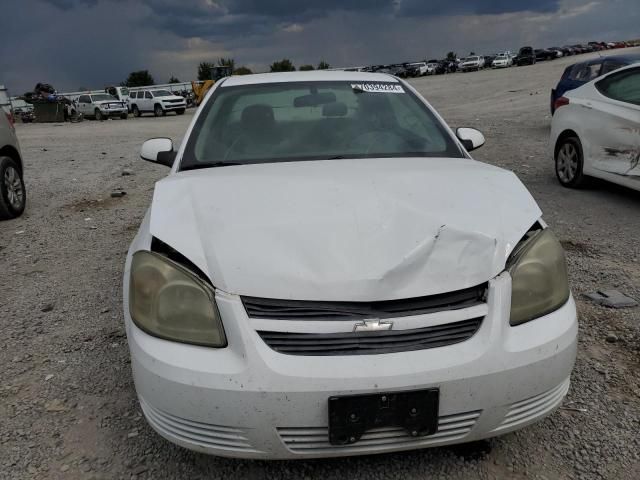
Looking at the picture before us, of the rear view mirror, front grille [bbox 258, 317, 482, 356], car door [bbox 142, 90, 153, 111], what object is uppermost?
the rear view mirror

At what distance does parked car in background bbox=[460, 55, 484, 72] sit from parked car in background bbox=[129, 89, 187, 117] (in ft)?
120

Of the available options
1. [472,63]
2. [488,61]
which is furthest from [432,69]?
[488,61]

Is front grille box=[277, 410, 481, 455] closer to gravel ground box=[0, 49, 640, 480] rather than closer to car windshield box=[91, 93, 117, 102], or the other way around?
gravel ground box=[0, 49, 640, 480]

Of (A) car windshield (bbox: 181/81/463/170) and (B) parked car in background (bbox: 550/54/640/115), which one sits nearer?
(A) car windshield (bbox: 181/81/463/170)

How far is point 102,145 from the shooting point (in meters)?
14.4

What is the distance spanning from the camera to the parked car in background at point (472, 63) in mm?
57688

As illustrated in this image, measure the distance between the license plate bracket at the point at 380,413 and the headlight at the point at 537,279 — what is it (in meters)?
0.42

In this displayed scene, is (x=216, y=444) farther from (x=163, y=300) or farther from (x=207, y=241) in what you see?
(x=207, y=241)

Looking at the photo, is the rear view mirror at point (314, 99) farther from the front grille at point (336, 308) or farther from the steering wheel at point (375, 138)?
the front grille at point (336, 308)

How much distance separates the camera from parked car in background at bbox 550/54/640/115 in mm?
10516

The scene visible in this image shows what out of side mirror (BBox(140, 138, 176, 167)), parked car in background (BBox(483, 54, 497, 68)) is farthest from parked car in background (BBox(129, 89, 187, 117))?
parked car in background (BBox(483, 54, 497, 68))

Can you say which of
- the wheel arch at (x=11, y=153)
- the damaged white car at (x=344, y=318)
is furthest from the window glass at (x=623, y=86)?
the wheel arch at (x=11, y=153)

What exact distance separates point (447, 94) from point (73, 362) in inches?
1021

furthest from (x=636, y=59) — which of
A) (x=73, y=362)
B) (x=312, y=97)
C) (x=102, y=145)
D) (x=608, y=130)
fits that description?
(x=102, y=145)
